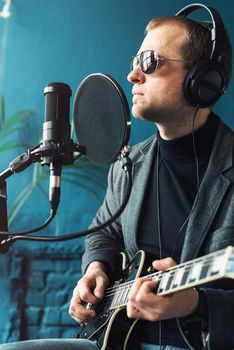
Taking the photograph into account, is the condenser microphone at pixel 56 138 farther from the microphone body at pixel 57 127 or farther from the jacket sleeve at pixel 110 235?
the jacket sleeve at pixel 110 235

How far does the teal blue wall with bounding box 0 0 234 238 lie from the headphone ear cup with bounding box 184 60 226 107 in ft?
2.93

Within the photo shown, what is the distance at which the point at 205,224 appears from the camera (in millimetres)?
1260

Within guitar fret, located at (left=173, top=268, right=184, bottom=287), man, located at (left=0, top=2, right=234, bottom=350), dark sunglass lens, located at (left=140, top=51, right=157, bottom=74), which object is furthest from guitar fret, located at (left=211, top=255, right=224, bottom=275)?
dark sunglass lens, located at (left=140, top=51, right=157, bottom=74)

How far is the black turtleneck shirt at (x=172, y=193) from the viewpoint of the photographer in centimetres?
135

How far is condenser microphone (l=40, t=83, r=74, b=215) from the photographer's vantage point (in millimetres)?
925

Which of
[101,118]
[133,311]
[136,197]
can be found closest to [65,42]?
[136,197]

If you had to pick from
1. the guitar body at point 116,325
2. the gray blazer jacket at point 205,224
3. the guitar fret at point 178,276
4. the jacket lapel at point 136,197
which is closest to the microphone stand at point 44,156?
the gray blazer jacket at point 205,224

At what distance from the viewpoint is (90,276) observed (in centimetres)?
141

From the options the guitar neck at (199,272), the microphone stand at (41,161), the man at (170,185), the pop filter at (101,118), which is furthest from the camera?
the man at (170,185)

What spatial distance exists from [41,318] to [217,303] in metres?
1.21

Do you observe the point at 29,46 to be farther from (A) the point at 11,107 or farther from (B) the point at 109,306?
(B) the point at 109,306

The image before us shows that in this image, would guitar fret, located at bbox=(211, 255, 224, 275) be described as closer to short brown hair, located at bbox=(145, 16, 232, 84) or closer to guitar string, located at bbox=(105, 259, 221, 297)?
guitar string, located at bbox=(105, 259, 221, 297)

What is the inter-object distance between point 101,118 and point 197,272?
435 mm

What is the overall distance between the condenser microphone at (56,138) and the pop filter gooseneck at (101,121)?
0.15ft
